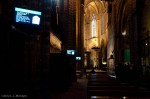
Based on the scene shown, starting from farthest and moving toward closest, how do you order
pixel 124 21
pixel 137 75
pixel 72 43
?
pixel 124 21 < pixel 72 43 < pixel 137 75

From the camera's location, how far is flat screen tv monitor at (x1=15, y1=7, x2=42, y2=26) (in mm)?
7926

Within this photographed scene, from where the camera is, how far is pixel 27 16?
8.16 meters

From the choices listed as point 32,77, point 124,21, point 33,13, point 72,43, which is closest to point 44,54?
point 32,77

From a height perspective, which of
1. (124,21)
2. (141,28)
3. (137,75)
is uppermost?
(124,21)

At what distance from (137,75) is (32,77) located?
9.63 metres

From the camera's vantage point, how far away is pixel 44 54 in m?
10.1

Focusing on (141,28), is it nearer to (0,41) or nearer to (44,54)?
(44,54)

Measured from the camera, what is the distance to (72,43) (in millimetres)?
21188

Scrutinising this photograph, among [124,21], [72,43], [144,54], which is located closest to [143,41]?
[144,54]

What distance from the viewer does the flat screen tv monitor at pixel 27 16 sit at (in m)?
7.93

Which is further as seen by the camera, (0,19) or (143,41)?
(143,41)

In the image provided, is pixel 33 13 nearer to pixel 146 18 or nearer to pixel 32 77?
pixel 32 77

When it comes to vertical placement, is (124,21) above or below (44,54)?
above

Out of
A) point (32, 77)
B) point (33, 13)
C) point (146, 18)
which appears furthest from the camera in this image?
point (146, 18)
